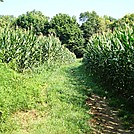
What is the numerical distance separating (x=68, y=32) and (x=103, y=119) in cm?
6713

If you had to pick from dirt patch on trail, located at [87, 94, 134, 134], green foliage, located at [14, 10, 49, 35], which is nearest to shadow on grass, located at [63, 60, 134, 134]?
dirt patch on trail, located at [87, 94, 134, 134]

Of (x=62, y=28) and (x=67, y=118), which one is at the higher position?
(x=62, y=28)

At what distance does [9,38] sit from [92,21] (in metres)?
73.0

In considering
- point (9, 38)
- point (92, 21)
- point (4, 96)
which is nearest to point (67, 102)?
point (4, 96)

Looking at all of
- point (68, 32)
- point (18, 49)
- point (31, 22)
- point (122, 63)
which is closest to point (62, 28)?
point (68, 32)

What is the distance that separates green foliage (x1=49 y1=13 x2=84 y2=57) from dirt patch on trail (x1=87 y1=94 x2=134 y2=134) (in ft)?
199

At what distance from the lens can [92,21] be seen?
8850cm

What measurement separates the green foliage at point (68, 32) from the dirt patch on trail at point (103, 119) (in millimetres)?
60803

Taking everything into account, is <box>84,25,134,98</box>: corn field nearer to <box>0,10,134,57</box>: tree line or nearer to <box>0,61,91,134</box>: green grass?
<box>0,61,91,134</box>: green grass

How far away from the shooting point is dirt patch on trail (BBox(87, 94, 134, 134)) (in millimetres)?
8227

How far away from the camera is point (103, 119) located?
944 centimetres

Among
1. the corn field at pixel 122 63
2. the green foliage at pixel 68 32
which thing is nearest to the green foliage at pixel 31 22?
the green foliage at pixel 68 32

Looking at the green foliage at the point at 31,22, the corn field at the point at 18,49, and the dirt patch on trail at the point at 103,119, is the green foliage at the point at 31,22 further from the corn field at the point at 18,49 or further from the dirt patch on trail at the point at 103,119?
the dirt patch on trail at the point at 103,119

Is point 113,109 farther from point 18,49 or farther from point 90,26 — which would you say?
point 90,26
